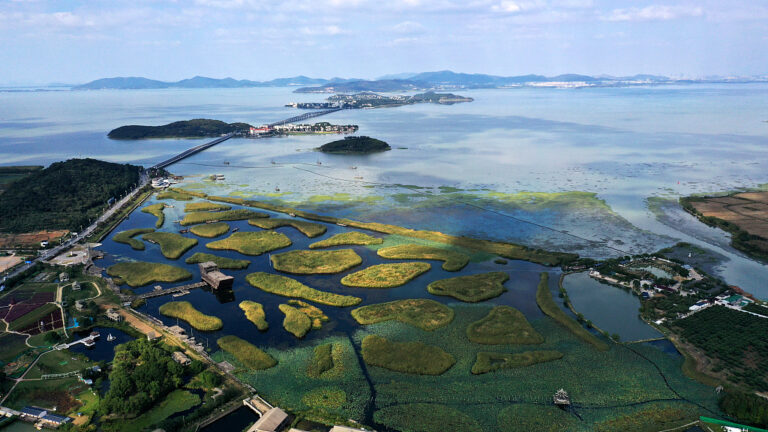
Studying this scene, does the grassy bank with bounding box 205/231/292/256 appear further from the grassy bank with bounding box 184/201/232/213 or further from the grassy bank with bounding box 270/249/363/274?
the grassy bank with bounding box 184/201/232/213

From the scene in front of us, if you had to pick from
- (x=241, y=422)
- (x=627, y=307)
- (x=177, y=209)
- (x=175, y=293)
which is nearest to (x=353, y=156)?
(x=177, y=209)

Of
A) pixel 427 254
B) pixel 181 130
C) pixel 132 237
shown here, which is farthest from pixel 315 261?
pixel 181 130

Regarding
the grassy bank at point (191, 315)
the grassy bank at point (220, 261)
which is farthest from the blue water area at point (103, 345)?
the grassy bank at point (220, 261)

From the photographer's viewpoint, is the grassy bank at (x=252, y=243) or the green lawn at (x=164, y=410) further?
the grassy bank at (x=252, y=243)

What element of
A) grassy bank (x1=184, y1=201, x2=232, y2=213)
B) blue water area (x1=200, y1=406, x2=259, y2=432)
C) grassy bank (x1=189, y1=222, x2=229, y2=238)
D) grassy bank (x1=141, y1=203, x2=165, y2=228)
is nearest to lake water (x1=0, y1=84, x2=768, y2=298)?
grassy bank (x1=184, y1=201, x2=232, y2=213)

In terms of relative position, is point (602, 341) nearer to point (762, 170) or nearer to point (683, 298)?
point (683, 298)

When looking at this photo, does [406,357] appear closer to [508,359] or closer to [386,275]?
[508,359]

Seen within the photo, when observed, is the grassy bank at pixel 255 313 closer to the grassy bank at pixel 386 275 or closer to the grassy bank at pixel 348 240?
the grassy bank at pixel 386 275
